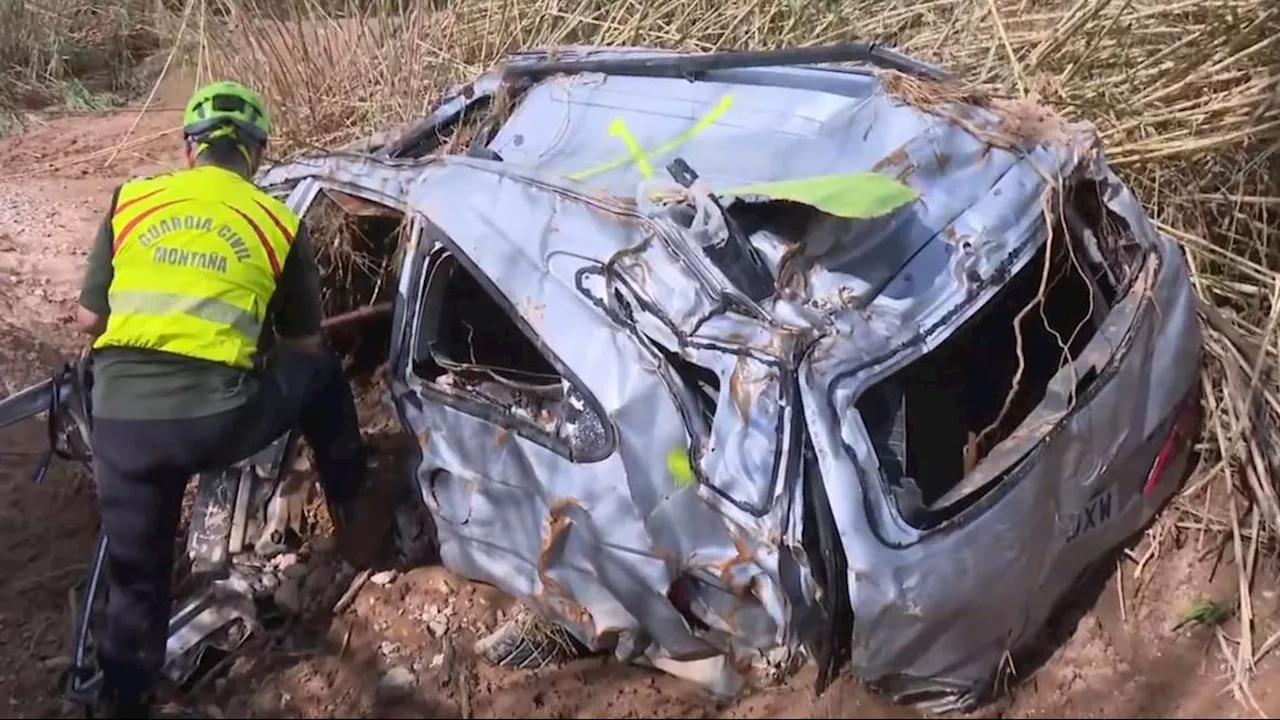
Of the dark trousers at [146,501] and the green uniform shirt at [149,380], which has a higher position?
the green uniform shirt at [149,380]

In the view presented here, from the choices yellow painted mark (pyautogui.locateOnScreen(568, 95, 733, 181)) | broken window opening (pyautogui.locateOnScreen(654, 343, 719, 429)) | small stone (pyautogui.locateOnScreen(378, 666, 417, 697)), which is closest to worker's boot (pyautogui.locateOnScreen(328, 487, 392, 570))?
small stone (pyautogui.locateOnScreen(378, 666, 417, 697))

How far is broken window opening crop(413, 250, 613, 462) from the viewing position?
10.6ft

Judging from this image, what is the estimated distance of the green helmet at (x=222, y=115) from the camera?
365 cm

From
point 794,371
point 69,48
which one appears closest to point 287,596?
Result: point 794,371

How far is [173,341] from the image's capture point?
135 inches

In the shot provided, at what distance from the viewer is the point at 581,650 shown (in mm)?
3666

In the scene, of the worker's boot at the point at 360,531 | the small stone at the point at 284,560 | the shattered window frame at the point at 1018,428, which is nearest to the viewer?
the shattered window frame at the point at 1018,428

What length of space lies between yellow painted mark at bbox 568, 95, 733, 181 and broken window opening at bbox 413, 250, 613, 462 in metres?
0.50

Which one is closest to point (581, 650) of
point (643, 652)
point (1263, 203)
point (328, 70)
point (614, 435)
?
point (643, 652)

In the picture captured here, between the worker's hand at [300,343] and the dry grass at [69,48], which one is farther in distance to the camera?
the dry grass at [69,48]

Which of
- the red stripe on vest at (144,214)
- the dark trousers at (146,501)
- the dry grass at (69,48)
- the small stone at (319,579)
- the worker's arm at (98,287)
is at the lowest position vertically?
the dry grass at (69,48)

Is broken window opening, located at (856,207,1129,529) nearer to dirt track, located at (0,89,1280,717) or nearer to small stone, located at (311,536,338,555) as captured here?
dirt track, located at (0,89,1280,717)

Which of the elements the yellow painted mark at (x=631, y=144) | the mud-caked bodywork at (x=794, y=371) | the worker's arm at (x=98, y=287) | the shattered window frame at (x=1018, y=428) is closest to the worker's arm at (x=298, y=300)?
the mud-caked bodywork at (x=794, y=371)

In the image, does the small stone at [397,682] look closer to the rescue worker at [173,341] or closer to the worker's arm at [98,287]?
the rescue worker at [173,341]
